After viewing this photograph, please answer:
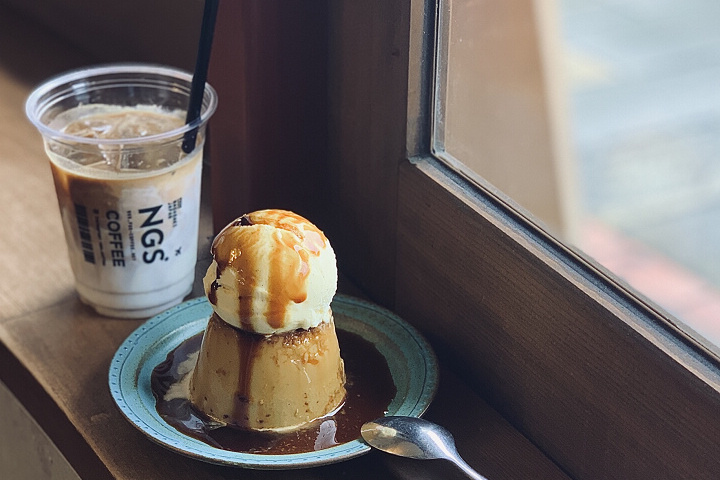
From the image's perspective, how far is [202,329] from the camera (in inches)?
33.8

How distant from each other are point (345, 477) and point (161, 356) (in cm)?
22

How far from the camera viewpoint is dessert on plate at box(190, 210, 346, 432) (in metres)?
0.69

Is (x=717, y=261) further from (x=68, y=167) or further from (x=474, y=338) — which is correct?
(x=68, y=167)

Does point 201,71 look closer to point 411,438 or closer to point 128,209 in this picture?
point 128,209

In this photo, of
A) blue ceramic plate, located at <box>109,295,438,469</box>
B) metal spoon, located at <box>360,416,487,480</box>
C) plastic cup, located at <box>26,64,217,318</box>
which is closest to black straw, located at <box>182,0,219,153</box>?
plastic cup, located at <box>26,64,217,318</box>

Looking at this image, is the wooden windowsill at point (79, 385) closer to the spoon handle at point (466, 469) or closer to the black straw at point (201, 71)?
the spoon handle at point (466, 469)

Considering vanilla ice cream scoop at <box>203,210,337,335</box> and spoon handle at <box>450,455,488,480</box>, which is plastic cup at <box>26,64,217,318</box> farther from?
spoon handle at <box>450,455,488,480</box>

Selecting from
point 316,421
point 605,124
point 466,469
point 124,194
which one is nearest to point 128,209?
point 124,194

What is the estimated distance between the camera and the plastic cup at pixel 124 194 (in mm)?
841

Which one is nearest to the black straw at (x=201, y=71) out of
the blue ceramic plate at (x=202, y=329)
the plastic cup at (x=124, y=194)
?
the plastic cup at (x=124, y=194)

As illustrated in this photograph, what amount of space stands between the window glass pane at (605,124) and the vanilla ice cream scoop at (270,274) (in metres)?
0.19

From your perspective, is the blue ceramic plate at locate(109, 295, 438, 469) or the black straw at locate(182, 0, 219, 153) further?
the black straw at locate(182, 0, 219, 153)

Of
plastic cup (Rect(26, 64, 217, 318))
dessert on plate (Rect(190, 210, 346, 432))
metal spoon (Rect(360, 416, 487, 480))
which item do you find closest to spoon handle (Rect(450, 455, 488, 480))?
metal spoon (Rect(360, 416, 487, 480))

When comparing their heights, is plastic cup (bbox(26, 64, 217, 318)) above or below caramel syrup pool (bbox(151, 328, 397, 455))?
above
